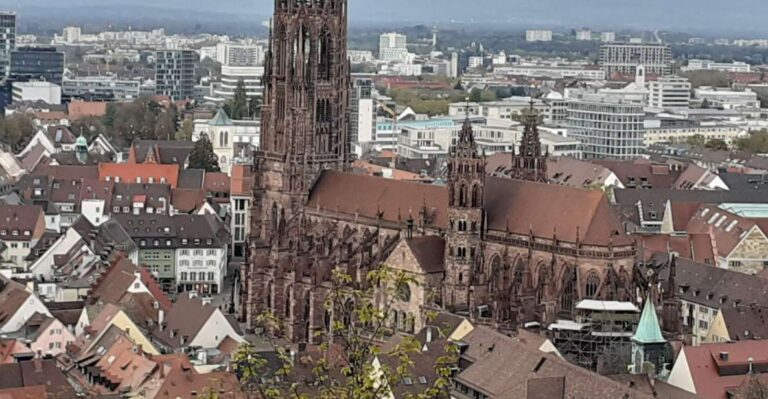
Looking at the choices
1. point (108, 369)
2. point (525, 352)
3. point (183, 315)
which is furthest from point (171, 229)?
point (525, 352)

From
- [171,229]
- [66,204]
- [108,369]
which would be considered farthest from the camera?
[66,204]

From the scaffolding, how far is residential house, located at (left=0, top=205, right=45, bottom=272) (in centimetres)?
5039

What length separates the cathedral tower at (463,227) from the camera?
315ft

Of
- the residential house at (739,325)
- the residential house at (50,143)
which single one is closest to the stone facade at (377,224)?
the residential house at (739,325)

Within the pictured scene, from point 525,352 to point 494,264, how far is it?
2280 centimetres

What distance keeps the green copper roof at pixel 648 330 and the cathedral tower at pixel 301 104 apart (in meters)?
40.7

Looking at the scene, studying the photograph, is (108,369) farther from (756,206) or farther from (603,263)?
(756,206)

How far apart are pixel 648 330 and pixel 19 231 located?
64235 millimetres

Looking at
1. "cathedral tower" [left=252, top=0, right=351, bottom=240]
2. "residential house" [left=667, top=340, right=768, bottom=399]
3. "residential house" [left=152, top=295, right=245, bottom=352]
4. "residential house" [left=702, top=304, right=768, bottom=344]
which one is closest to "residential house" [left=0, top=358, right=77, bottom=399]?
"residential house" [left=152, top=295, right=245, bottom=352]

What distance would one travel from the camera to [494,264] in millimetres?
97750

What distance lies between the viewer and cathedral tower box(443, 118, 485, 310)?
3782 inches

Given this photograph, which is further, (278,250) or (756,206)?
(756,206)

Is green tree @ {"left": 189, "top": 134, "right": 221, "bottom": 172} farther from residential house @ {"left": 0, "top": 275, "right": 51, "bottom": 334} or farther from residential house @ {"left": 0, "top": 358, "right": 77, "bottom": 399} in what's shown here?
residential house @ {"left": 0, "top": 358, "right": 77, "bottom": 399}

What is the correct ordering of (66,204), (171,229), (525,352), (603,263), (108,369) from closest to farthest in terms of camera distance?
(525,352) < (108,369) < (603,263) < (171,229) < (66,204)
